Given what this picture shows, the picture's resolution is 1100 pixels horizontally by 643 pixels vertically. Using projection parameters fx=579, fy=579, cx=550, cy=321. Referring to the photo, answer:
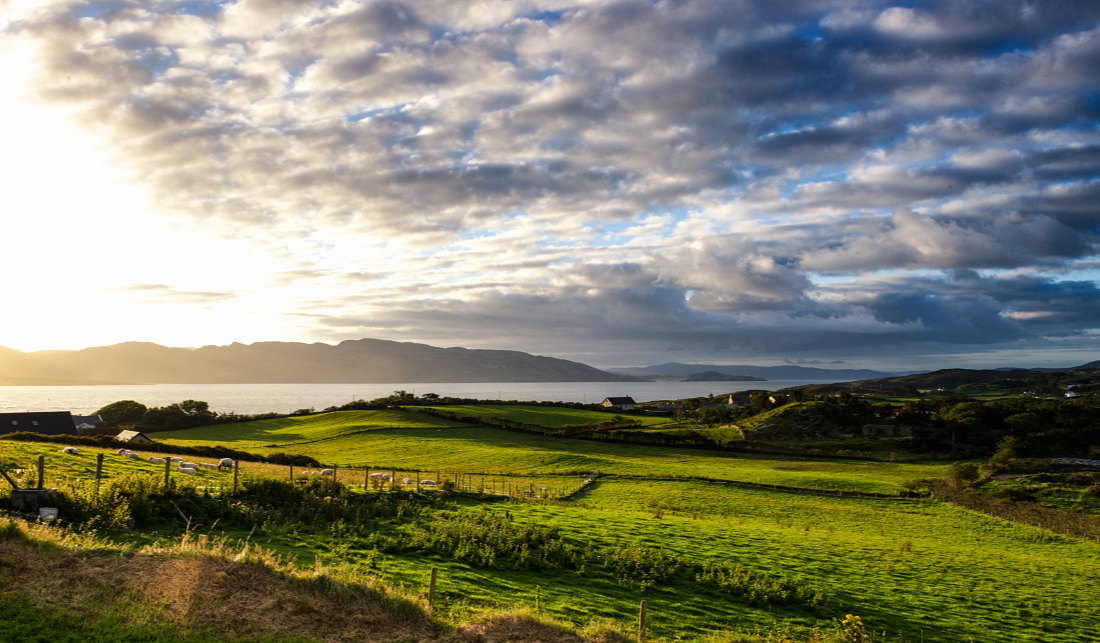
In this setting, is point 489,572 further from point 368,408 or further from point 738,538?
point 368,408

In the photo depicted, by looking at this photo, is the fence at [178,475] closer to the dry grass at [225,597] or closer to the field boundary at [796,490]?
the dry grass at [225,597]

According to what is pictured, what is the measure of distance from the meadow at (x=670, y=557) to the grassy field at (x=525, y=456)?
18.4 meters

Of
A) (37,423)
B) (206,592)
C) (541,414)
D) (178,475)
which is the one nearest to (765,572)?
(206,592)

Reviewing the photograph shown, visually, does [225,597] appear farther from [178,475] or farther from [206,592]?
[178,475]

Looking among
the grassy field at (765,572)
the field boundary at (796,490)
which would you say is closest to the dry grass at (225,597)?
the grassy field at (765,572)

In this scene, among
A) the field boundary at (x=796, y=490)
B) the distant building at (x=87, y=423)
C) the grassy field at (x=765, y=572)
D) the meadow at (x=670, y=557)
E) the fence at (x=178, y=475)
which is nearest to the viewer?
the meadow at (x=670, y=557)

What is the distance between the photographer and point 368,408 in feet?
417

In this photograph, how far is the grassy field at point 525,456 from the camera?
66.4m

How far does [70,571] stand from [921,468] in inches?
3479

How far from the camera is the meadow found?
59.3ft

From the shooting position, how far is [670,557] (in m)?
24.5

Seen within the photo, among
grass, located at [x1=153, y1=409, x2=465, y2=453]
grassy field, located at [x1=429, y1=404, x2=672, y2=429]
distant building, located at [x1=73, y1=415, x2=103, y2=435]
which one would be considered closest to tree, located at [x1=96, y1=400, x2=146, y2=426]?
distant building, located at [x1=73, y1=415, x2=103, y2=435]

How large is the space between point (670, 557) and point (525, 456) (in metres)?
52.8

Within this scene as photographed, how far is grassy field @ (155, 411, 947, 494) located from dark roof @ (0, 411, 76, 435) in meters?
14.9
